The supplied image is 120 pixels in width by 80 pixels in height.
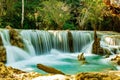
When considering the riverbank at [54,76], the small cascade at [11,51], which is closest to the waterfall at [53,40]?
the small cascade at [11,51]

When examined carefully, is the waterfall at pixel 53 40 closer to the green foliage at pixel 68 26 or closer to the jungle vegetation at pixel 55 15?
the jungle vegetation at pixel 55 15

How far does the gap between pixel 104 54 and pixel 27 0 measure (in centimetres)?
1512

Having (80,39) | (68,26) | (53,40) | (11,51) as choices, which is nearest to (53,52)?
(53,40)

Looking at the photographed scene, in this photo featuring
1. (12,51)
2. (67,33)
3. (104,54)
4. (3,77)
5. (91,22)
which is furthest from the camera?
(91,22)

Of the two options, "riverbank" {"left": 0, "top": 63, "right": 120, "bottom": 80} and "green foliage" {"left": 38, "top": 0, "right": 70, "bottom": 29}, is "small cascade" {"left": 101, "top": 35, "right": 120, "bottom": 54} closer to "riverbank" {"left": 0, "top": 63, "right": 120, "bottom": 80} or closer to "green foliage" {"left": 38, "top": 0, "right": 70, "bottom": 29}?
"green foliage" {"left": 38, "top": 0, "right": 70, "bottom": 29}

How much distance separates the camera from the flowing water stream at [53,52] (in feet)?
47.3

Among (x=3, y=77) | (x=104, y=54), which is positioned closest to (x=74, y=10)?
(x=104, y=54)

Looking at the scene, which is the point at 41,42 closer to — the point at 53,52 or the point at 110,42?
the point at 53,52

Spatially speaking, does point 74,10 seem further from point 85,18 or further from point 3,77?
point 3,77

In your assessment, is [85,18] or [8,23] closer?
[8,23]

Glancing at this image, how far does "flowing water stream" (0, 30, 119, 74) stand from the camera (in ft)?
47.3

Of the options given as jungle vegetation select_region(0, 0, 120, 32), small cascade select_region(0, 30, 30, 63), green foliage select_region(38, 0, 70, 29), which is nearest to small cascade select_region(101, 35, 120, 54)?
jungle vegetation select_region(0, 0, 120, 32)

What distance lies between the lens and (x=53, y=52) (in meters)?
20.5

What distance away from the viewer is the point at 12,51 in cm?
1616
